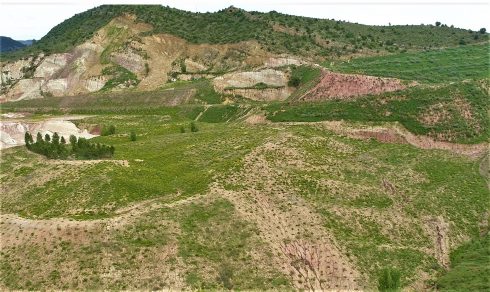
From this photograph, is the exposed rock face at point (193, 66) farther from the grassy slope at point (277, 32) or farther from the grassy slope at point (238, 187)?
the grassy slope at point (238, 187)

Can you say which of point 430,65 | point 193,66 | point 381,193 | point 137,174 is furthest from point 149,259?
point 193,66

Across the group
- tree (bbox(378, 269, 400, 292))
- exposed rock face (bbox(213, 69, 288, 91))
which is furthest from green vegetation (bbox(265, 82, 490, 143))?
tree (bbox(378, 269, 400, 292))

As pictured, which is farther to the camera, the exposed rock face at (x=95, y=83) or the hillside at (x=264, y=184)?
the exposed rock face at (x=95, y=83)

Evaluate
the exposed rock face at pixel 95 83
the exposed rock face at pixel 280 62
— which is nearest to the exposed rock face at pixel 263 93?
the exposed rock face at pixel 280 62

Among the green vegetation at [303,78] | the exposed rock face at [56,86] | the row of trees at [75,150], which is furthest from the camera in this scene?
the exposed rock face at [56,86]

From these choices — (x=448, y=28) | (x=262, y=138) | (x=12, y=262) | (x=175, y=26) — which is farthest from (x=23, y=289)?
(x=448, y=28)

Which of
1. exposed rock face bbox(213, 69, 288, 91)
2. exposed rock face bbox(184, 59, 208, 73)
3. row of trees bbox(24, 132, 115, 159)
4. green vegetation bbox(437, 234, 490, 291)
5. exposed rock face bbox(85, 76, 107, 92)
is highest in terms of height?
exposed rock face bbox(184, 59, 208, 73)

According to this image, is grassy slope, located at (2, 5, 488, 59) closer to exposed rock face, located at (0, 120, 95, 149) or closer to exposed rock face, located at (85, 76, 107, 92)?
exposed rock face, located at (85, 76, 107, 92)

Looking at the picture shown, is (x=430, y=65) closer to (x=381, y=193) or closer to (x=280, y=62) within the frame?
(x=280, y=62)
